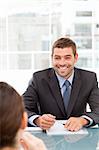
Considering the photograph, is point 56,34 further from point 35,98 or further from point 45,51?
point 35,98

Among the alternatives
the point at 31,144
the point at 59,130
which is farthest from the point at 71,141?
the point at 31,144

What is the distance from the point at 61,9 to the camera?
562cm

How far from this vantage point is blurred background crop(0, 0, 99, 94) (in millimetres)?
5570

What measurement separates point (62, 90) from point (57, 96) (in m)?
0.07

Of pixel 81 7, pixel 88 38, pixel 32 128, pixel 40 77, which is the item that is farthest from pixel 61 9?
pixel 32 128

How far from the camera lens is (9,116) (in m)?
0.69

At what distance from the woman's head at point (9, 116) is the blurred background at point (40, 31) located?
488cm

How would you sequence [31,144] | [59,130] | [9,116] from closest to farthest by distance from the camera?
[9,116]
[31,144]
[59,130]

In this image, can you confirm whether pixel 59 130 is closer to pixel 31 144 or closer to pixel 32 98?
pixel 32 98

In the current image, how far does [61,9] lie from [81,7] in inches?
13.7

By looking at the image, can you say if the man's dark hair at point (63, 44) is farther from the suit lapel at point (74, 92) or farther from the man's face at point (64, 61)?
the suit lapel at point (74, 92)

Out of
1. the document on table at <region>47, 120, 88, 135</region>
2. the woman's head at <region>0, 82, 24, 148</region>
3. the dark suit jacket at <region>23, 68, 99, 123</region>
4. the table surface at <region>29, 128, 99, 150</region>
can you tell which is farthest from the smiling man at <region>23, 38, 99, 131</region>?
the woman's head at <region>0, 82, 24, 148</region>

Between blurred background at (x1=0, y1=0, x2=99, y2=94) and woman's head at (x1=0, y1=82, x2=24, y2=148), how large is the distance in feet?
16.0

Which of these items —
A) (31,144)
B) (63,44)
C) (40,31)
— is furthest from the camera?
(40,31)
